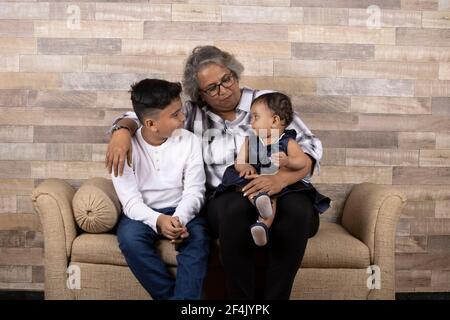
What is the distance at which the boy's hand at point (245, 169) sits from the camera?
2469 millimetres

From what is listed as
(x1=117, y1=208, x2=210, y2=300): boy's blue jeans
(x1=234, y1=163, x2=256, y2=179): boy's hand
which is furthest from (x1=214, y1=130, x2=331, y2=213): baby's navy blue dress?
(x1=117, y1=208, x2=210, y2=300): boy's blue jeans

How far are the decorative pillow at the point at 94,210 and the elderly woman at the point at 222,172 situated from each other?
0.16 metres

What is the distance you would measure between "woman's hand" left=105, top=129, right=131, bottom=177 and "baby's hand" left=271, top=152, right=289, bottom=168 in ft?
2.00

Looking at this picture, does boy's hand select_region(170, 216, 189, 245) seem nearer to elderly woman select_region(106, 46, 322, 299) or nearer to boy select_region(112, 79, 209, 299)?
boy select_region(112, 79, 209, 299)

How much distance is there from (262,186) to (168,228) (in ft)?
1.33

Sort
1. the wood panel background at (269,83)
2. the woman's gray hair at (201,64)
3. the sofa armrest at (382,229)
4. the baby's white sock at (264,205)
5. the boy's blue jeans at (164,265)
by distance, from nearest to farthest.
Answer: the baby's white sock at (264,205)
the boy's blue jeans at (164,265)
the sofa armrest at (382,229)
the woman's gray hair at (201,64)
the wood panel background at (269,83)

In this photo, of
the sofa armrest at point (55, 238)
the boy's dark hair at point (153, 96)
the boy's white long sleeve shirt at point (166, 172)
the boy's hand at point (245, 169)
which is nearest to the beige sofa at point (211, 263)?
the sofa armrest at point (55, 238)

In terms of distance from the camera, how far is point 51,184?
2744 mm

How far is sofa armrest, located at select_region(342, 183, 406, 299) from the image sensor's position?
8.56 feet

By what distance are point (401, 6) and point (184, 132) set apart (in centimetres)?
144

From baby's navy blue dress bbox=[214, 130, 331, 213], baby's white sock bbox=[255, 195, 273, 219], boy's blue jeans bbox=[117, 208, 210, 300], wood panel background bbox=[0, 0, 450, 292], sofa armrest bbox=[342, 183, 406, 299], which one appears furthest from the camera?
wood panel background bbox=[0, 0, 450, 292]

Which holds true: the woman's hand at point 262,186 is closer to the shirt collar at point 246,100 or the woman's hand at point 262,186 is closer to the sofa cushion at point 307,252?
the sofa cushion at point 307,252
